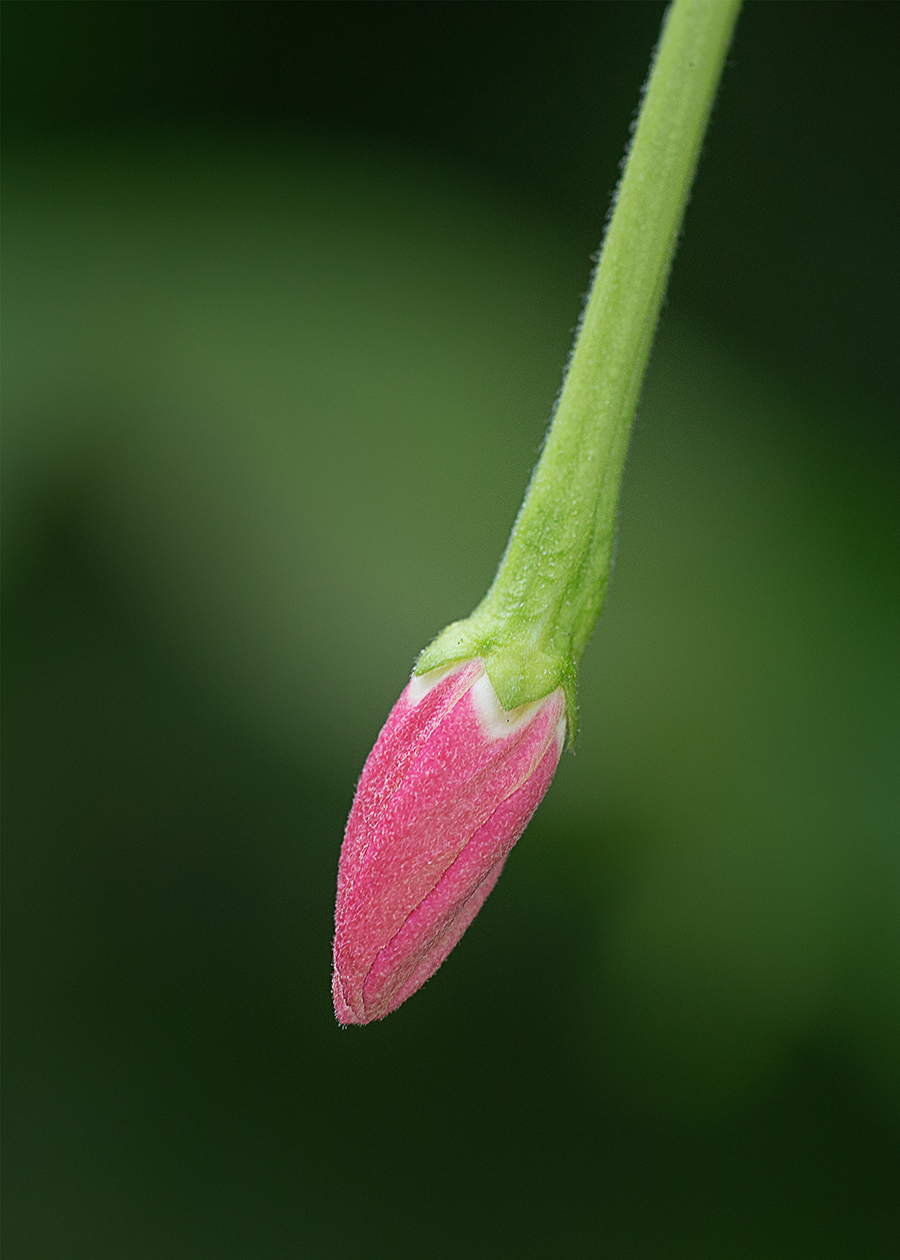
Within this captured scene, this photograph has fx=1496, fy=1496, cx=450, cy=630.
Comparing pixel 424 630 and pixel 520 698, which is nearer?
pixel 520 698

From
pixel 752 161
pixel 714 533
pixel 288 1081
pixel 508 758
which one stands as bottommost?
pixel 288 1081

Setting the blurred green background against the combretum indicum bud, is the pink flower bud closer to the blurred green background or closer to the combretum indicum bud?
the combretum indicum bud

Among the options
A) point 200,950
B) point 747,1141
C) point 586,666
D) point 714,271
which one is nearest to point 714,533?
point 586,666

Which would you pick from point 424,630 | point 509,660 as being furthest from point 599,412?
point 424,630

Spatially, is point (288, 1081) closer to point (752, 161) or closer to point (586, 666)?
point (586, 666)

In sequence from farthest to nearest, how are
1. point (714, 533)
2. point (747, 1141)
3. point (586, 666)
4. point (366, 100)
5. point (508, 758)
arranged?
point (366, 100) < point (747, 1141) < point (714, 533) < point (586, 666) < point (508, 758)

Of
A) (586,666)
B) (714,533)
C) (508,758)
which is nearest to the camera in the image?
(508,758)

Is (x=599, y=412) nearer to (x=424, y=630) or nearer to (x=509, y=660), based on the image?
(x=509, y=660)
